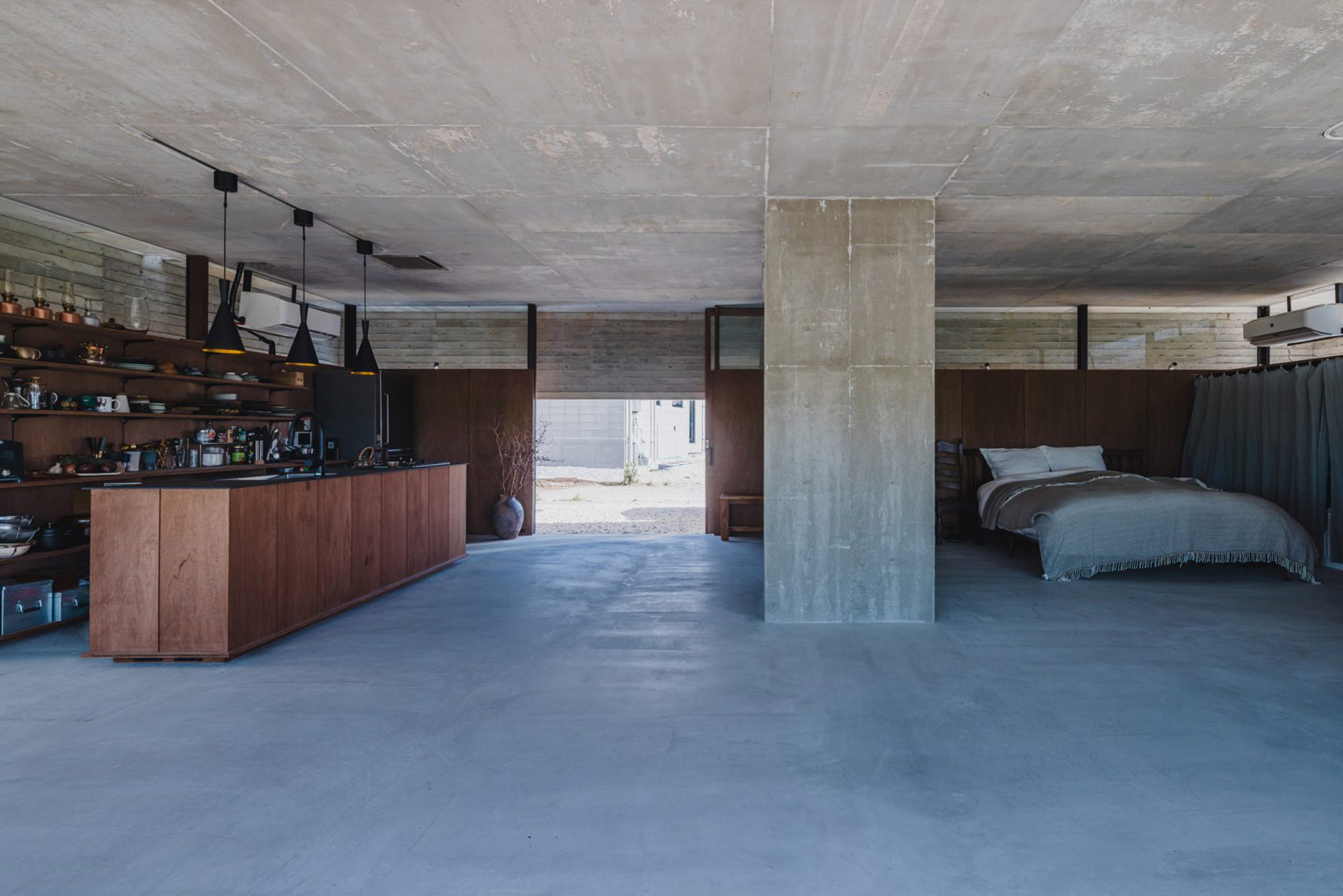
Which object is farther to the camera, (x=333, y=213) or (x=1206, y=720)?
(x=333, y=213)

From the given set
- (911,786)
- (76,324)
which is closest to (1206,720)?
(911,786)

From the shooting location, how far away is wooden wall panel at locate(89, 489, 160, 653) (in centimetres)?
354

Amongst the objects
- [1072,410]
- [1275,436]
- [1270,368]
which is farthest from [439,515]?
[1270,368]

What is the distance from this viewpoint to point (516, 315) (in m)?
8.89

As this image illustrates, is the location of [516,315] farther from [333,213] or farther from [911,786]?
[911,786]

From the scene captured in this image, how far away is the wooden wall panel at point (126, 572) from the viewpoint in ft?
11.6

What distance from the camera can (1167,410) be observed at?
825 cm

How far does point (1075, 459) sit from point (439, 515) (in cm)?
661

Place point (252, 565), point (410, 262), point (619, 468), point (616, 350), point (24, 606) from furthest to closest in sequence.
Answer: point (619, 468), point (616, 350), point (410, 262), point (24, 606), point (252, 565)

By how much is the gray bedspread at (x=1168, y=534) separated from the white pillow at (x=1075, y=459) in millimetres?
2050

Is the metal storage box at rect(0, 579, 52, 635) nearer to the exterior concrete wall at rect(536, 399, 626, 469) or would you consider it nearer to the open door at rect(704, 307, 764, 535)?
the open door at rect(704, 307, 764, 535)

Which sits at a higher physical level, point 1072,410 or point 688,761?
point 1072,410

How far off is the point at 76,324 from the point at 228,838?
4.20 metres

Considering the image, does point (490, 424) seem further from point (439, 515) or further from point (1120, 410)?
point (1120, 410)
